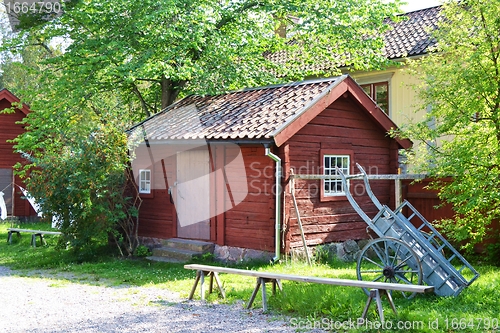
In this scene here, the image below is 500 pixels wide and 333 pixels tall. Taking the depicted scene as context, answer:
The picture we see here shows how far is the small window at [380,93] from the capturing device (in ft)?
63.4

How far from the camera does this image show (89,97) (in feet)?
57.5

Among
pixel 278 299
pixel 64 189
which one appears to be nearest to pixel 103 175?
pixel 64 189

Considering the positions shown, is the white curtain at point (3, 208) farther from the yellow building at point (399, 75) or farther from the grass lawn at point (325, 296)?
the yellow building at point (399, 75)

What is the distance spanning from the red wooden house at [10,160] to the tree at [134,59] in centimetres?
442

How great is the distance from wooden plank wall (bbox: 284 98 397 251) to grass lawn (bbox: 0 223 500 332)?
1012 millimetres

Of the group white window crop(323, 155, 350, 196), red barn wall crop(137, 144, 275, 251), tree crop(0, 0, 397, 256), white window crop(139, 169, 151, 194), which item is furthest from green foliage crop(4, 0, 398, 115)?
white window crop(323, 155, 350, 196)

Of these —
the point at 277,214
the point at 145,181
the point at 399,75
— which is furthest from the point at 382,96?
the point at 277,214

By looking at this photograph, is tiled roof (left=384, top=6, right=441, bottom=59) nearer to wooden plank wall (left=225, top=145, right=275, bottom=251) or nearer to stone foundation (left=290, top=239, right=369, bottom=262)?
stone foundation (left=290, top=239, right=369, bottom=262)

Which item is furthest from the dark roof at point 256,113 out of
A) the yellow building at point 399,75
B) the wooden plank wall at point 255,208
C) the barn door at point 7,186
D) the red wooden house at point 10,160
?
the barn door at point 7,186

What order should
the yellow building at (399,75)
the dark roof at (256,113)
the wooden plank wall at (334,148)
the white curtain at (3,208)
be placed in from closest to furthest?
the dark roof at (256,113) → the wooden plank wall at (334,148) → the yellow building at (399,75) → the white curtain at (3,208)

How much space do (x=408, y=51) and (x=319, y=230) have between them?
8723 millimetres

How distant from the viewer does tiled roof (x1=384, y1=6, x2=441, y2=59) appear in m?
18.1

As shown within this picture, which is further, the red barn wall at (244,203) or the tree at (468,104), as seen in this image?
the red barn wall at (244,203)

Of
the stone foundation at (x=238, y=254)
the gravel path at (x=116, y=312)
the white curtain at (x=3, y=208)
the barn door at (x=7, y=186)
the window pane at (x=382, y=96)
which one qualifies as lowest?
the gravel path at (x=116, y=312)
